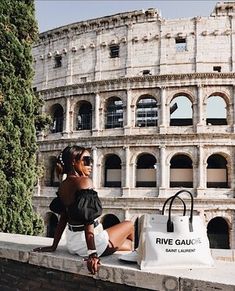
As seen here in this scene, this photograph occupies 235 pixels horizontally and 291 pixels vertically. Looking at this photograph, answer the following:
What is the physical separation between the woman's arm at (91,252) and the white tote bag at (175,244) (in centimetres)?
43

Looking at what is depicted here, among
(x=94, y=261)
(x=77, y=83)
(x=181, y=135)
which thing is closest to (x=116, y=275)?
(x=94, y=261)

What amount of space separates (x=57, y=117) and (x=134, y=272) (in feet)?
66.2

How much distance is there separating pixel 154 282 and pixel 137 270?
7.0 inches

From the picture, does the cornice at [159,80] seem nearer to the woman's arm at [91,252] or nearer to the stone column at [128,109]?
the stone column at [128,109]

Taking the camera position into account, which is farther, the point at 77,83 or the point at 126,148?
the point at 77,83

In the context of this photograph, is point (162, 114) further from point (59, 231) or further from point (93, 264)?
point (93, 264)

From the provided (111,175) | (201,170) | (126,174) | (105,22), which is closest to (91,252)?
(201,170)

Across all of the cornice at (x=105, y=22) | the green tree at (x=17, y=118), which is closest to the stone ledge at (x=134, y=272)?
the green tree at (x=17, y=118)

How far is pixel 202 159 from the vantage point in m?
18.2

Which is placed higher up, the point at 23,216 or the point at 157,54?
the point at 157,54

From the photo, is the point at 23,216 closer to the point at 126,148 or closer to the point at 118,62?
the point at 126,148

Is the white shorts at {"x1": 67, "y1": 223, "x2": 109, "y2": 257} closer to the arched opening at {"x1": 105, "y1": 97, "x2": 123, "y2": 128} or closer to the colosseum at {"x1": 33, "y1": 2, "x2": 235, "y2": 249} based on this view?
the colosseum at {"x1": 33, "y1": 2, "x2": 235, "y2": 249}

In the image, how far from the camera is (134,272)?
2803 millimetres

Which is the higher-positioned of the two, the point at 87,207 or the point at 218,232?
the point at 87,207
